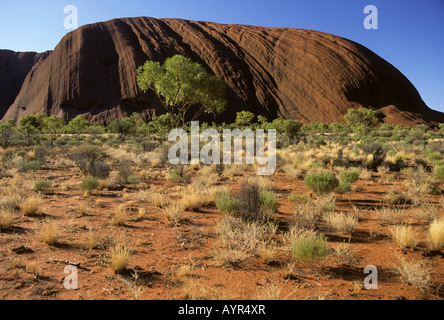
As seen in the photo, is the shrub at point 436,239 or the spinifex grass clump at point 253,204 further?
the spinifex grass clump at point 253,204

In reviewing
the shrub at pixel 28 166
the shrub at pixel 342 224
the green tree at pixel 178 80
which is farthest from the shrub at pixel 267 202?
the green tree at pixel 178 80

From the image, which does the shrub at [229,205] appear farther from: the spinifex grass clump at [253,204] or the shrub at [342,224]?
the shrub at [342,224]

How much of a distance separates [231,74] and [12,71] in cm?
9260

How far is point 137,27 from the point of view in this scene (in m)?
78.4

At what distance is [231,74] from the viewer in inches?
2876

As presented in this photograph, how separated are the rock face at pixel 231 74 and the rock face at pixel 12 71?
21980mm

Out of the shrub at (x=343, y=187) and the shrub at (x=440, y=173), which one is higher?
the shrub at (x=440, y=173)

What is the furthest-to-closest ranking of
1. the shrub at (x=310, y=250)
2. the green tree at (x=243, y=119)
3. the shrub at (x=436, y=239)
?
1. the green tree at (x=243, y=119)
2. the shrub at (x=436, y=239)
3. the shrub at (x=310, y=250)

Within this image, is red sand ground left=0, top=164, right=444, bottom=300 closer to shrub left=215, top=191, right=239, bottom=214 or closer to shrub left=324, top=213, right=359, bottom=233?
shrub left=324, top=213, right=359, bottom=233

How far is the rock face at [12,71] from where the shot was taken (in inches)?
3696

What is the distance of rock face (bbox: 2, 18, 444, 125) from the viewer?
216 feet

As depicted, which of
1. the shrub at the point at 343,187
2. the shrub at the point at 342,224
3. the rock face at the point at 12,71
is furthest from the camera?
the rock face at the point at 12,71

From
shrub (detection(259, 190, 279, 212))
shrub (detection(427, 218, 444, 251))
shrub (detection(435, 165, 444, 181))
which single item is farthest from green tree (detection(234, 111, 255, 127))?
shrub (detection(427, 218, 444, 251))

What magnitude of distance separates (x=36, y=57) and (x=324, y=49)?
4575 inches
